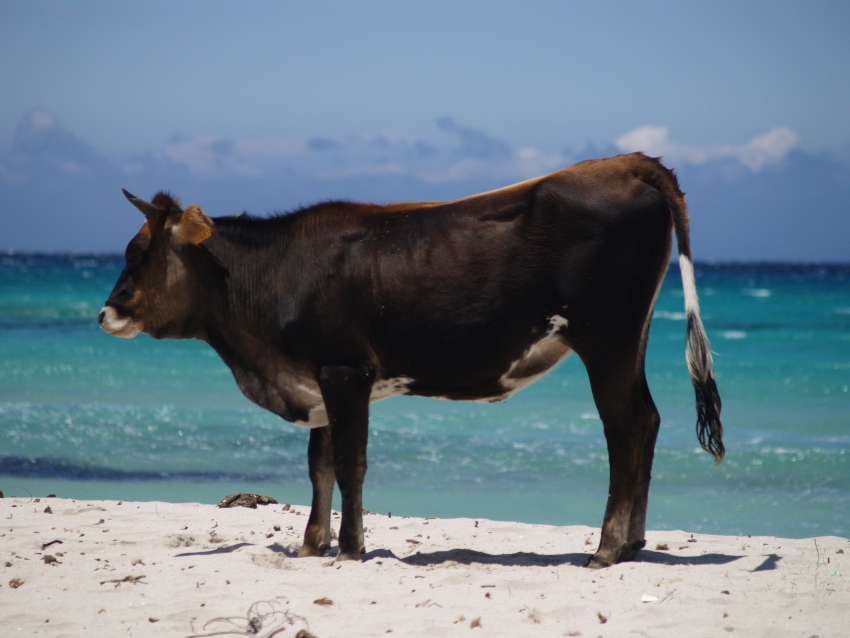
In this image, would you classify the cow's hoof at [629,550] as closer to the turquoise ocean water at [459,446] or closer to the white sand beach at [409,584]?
the white sand beach at [409,584]

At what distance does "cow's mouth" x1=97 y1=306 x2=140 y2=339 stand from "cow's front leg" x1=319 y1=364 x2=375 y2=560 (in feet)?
4.65

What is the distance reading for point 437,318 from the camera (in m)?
6.26

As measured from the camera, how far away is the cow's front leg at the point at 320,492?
6.75 m

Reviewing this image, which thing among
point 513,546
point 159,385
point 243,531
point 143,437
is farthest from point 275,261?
point 159,385

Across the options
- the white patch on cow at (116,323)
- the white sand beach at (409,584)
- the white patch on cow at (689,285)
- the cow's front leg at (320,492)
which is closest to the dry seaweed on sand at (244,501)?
the white sand beach at (409,584)

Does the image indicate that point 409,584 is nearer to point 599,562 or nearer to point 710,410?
point 599,562

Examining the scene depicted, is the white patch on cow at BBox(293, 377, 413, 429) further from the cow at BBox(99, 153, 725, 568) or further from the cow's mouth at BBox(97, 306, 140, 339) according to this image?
the cow's mouth at BBox(97, 306, 140, 339)

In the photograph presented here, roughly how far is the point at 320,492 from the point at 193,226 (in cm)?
200

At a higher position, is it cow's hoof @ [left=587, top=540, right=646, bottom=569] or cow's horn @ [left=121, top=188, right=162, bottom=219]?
cow's horn @ [left=121, top=188, right=162, bottom=219]

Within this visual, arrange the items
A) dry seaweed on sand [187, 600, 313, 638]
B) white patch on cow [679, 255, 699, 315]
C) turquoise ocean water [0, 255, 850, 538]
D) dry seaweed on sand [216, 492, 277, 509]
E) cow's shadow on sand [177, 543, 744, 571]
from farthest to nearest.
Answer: turquoise ocean water [0, 255, 850, 538]
dry seaweed on sand [216, 492, 277, 509]
cow's shadow on sand [177, 543, 744, 571]
white patch on cow [679, 255, 699, 315]
dry seaweed on sand [187, 600, 313, 638]

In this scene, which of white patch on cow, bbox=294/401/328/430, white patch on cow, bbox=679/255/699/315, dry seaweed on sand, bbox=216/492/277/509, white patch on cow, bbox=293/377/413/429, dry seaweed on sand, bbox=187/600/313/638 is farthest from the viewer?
dry seaweed on sand, bbox=216/492/277/509

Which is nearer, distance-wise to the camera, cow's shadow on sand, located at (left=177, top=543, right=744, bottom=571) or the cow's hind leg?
the cow's hind leg

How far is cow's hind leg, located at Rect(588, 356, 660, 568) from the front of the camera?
243 inches

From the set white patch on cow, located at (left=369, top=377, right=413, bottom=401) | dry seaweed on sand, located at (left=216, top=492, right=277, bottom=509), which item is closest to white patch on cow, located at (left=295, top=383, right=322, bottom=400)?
white patch on cow, located at (left=369, top=377, right=413, bottom=401)
